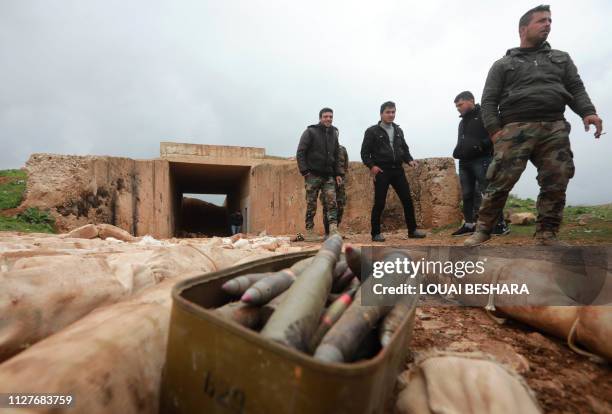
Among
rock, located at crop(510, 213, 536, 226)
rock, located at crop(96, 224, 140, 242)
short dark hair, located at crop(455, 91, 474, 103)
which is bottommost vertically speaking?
rock, located at crop(96, 224, 140, 242)

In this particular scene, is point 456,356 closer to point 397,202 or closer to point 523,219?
point 523,219

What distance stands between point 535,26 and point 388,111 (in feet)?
6.78

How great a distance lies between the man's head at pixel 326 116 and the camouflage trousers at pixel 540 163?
2.73 meters

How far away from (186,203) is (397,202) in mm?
12750

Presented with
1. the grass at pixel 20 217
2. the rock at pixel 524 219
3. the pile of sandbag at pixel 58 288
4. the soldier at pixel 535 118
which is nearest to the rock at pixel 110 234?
the grass at pixel 20 217

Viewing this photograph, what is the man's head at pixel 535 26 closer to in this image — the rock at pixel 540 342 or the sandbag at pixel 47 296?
the rock at pixel 540 342

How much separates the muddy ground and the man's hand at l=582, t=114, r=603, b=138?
2347 millimetres

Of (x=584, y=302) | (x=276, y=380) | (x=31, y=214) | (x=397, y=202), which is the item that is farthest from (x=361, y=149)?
(x=31, y=214)

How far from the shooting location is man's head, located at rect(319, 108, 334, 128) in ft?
17.1

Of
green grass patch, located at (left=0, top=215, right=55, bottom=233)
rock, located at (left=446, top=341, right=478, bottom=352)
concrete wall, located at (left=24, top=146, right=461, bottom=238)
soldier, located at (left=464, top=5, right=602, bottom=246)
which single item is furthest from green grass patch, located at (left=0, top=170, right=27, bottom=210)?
soldier, located at (left=464, top=5, right=602, bottom=246)

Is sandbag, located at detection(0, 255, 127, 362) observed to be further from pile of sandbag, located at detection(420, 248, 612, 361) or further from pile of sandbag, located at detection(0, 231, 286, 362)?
pile of sandbag, located at detection(420, 248, 612, 361)

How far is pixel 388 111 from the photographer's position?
188 inches

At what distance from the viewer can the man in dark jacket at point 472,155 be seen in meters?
4.51


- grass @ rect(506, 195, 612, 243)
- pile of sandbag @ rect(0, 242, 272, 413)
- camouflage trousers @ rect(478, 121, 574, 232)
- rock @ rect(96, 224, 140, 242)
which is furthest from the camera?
rock @ rect(96, 224, 140, 242)
